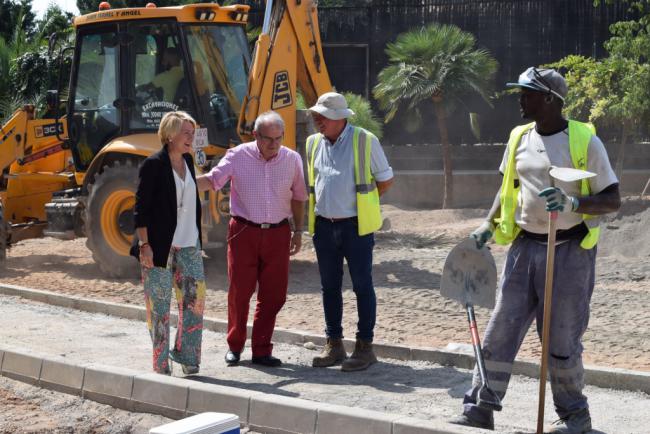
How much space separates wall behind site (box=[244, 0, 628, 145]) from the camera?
74.2 ft

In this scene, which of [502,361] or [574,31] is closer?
[502,361]

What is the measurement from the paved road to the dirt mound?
6838 mm

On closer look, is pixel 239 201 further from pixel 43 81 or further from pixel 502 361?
pixel 43 81

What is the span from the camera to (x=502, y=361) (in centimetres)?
595

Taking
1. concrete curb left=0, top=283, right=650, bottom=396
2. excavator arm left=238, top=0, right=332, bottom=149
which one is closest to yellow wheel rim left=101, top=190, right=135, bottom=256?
concrete curb left=0, top=283, right=650, bottom=396

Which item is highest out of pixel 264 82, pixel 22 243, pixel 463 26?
pixel 463 26

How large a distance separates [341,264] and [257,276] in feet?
2.14

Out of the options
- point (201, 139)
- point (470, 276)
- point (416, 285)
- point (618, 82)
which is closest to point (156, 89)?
point (201, 139)

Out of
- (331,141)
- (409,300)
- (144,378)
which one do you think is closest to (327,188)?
(331,141)

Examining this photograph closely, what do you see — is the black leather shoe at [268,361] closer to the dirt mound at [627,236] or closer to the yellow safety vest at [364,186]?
the yellow safety vest at [364,186]

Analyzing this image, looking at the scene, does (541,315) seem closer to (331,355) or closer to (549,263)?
(549,263)

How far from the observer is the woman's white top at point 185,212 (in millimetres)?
7312

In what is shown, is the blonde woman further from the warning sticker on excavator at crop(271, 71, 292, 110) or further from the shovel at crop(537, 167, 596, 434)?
the warning sticker on excavator at crop(271, 71, 292, 110)

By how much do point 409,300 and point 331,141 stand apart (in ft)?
11.1
